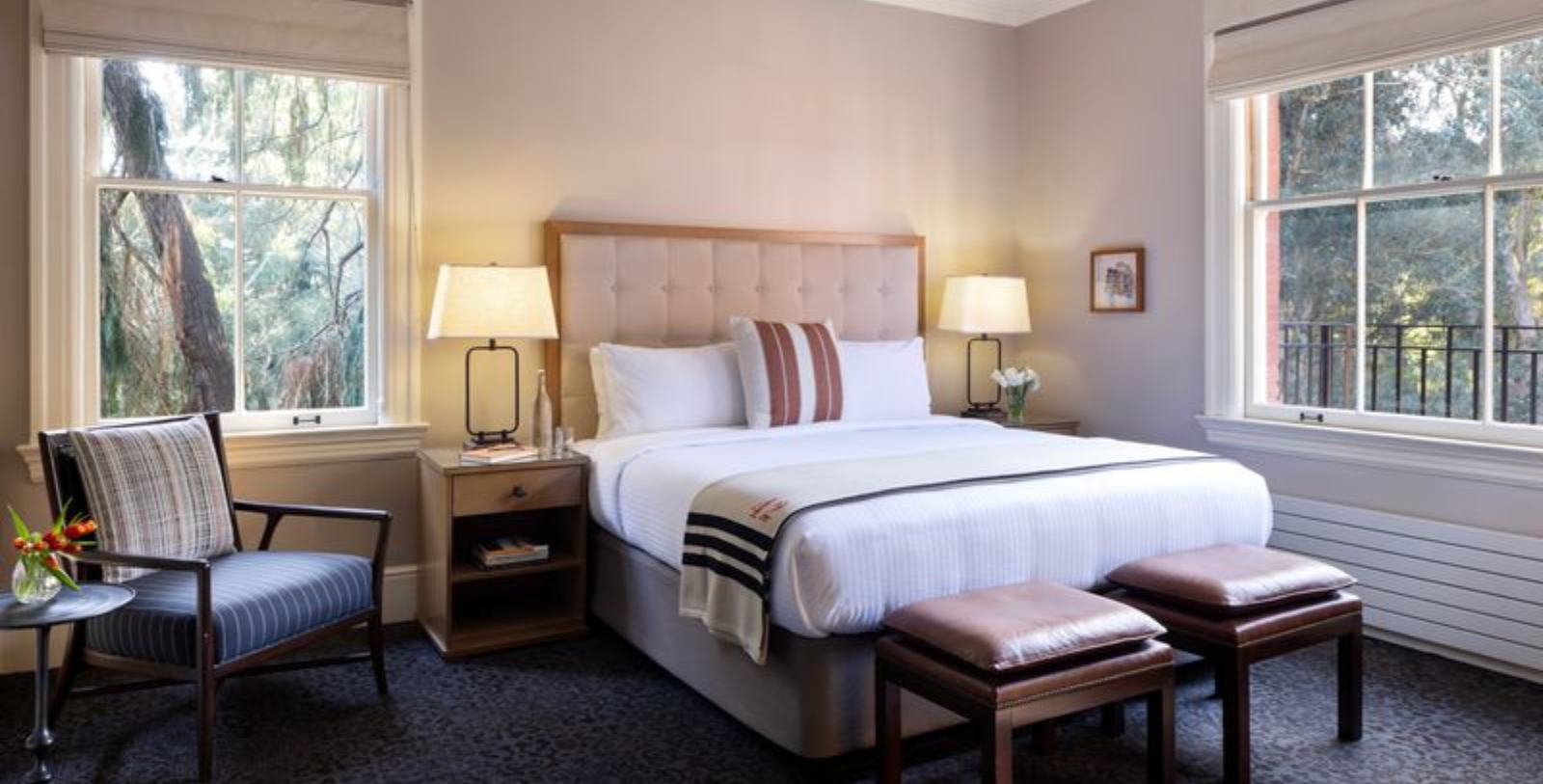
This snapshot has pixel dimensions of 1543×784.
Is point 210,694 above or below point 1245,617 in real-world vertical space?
below

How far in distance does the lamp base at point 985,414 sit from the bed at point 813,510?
0.47m

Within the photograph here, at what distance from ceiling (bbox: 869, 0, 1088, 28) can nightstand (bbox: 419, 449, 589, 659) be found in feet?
9.57

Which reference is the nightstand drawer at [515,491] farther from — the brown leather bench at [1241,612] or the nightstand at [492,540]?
the brown leather bench at [1241,612]

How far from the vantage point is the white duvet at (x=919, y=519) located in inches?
104

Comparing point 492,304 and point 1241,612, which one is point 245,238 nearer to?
point 492,304

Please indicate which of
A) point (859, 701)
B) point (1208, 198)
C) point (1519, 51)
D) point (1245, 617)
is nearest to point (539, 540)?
point (859, 701)

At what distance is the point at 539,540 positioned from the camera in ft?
13.2

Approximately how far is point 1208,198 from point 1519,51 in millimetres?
1180

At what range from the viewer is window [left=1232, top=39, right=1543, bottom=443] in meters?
3.61

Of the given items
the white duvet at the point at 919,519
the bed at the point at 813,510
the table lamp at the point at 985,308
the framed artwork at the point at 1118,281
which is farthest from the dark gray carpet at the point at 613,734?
the table lamp at the point at 985,308

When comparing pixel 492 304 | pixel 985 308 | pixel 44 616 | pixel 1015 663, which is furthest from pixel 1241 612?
pixel 44 616

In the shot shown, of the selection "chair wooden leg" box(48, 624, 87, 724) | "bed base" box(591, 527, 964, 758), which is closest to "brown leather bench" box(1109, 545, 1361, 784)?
"bed base" box(591, 527, 964, 758)

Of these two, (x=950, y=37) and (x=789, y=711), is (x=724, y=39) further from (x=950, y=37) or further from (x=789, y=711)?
(x=789, y=711)

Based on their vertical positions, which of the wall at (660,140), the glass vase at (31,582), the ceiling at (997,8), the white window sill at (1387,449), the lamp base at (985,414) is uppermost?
the ceiling at (997,8)
